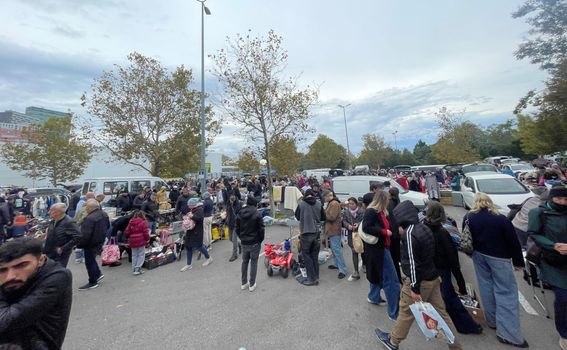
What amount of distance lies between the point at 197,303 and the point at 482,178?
11.1 meters

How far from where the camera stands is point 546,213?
2.97 m

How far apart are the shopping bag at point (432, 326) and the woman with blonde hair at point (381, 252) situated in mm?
1215

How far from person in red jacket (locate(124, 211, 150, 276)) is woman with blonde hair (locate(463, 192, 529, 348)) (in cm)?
670

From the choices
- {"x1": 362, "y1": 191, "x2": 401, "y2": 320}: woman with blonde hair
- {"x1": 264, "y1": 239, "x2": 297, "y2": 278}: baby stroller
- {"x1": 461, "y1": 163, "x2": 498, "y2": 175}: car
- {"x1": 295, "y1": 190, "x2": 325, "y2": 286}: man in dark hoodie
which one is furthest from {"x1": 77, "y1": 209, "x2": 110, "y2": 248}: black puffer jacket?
{"x1": 461, "y1": 163, "x2": 498, "y2": 175}: car

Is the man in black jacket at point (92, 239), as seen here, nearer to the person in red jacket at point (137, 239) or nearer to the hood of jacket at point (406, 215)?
the person in red jacket at point (137, 239)

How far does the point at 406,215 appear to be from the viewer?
3055mm

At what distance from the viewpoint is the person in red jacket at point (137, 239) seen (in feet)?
19.7

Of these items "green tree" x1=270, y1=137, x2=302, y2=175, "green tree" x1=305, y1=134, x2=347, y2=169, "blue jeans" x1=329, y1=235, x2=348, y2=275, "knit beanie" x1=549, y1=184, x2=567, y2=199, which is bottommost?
"blue jeans" x1=329, y1=235, x2=348, y2=275

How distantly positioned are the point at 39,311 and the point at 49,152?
29.3m

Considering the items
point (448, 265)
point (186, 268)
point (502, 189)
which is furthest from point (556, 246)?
point (502, 189)

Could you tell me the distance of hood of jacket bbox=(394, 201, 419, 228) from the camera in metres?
2.98

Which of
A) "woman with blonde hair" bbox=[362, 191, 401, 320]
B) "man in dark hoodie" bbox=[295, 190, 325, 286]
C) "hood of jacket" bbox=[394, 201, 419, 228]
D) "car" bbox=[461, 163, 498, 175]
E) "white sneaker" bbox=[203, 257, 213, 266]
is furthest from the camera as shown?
"car" bbox=[461, 163, 498, 175]

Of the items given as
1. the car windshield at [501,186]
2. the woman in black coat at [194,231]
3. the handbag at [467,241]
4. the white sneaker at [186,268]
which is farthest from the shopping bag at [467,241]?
the car windshield at [501,186]

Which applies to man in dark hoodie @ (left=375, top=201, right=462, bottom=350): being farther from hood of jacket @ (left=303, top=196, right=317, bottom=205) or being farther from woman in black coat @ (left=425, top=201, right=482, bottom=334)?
hood of jacket @ (left=303, top=196, right=317, bottom=205)
